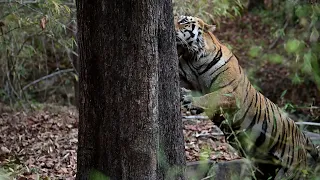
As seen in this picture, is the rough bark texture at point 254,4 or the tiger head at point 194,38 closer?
the tiger head at point 194,38

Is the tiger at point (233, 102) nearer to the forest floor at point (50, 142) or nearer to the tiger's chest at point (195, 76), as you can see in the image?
the tiger's chest at point (195, 76)

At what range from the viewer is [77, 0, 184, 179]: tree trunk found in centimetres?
315

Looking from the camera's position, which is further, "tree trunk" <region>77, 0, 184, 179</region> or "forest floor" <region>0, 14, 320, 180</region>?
"forest floor" <region>0, 14, 320, 180</region>

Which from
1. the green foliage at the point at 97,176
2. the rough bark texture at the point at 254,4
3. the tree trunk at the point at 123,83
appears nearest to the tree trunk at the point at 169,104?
the tree trunk at the point at 123,83

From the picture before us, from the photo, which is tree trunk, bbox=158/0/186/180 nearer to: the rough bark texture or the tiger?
the tiger

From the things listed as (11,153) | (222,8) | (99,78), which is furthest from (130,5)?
(222,8)

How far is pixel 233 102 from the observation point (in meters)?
4.52

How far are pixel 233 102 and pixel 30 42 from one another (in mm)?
4384

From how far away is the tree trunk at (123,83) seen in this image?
3152 millimetres

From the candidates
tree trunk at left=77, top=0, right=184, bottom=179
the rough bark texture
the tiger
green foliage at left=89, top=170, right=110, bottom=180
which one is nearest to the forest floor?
the tiger

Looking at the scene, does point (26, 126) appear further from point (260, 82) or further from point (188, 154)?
point (260, 82)

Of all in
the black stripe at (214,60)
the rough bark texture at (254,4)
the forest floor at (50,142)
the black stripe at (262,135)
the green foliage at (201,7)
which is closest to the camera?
the black stripe at (214,60)

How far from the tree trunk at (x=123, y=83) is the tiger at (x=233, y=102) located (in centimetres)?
99

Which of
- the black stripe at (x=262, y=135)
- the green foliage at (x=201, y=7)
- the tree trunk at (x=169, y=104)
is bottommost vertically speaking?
the black stripe at (x=262, y=135)
